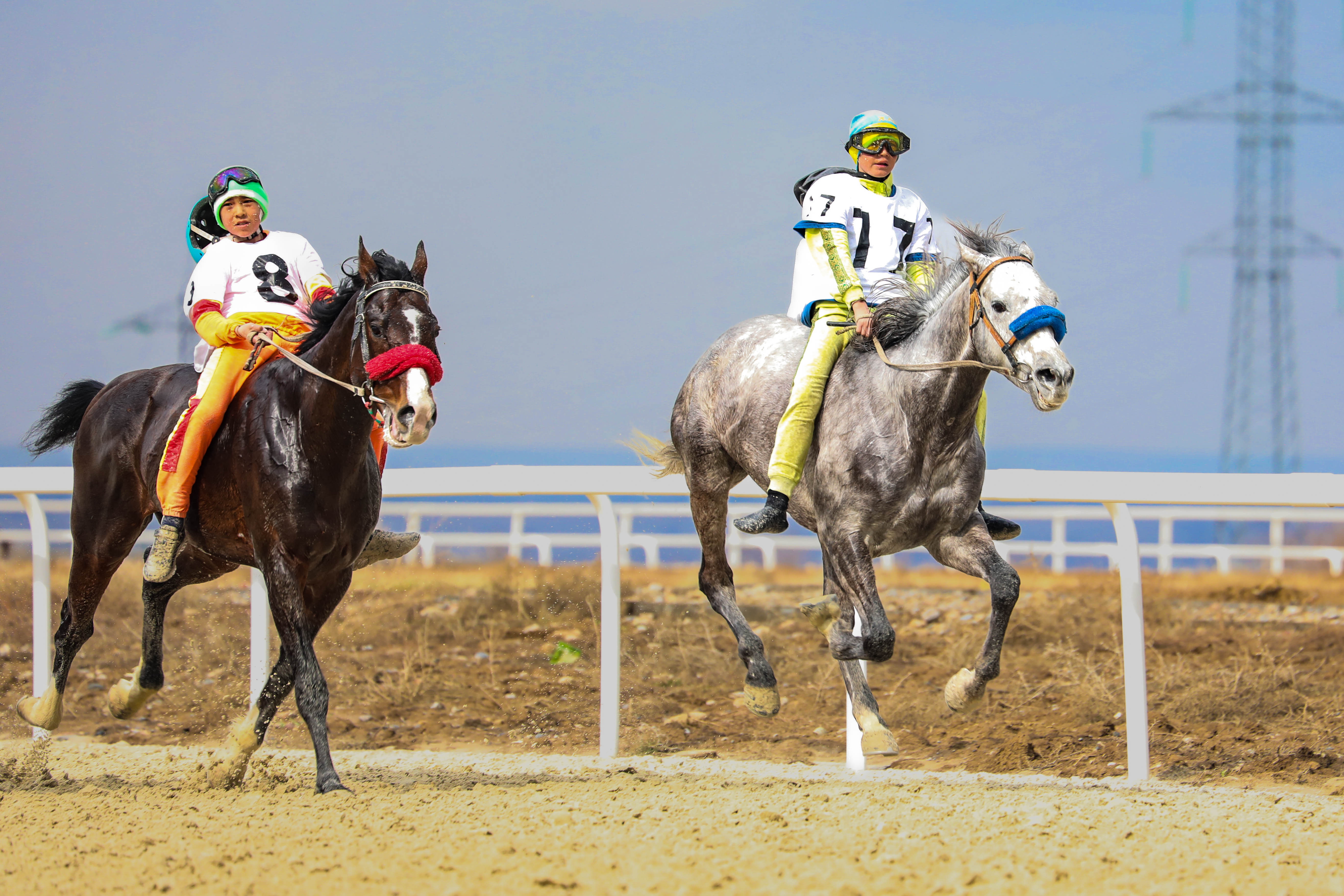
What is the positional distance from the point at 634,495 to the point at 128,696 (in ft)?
7.81

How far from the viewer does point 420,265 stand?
4.88 metres

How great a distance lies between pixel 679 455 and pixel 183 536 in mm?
2239

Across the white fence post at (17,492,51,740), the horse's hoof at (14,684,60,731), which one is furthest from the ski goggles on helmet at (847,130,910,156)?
the white fence post at (17,492,51,740)

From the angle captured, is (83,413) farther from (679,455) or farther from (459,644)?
(459,644)

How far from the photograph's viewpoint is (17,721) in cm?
686

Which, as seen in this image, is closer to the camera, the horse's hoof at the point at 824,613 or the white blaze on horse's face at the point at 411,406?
the white blaze on horse's face at the point at 411,406

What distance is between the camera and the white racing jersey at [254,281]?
5281mm

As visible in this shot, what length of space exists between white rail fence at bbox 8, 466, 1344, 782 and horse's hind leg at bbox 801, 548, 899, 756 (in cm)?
35

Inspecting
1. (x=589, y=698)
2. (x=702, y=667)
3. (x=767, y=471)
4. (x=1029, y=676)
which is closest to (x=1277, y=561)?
(x=1029, y=676)

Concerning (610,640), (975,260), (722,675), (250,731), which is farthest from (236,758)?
(722,675)

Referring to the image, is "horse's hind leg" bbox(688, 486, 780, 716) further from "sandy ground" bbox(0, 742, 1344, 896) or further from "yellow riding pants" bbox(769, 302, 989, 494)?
"sandy ground" bbox(0, 742, 1344, 896)

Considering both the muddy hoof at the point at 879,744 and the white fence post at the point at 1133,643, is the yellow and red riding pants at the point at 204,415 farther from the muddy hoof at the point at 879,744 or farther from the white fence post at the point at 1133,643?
the white fence post at the point at 1133,643

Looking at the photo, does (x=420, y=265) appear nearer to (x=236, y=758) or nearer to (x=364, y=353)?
(x=364, y=353)

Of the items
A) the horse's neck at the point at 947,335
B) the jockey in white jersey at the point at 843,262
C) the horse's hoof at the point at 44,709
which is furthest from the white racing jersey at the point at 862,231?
the horse's hoof at the point at 44,709
